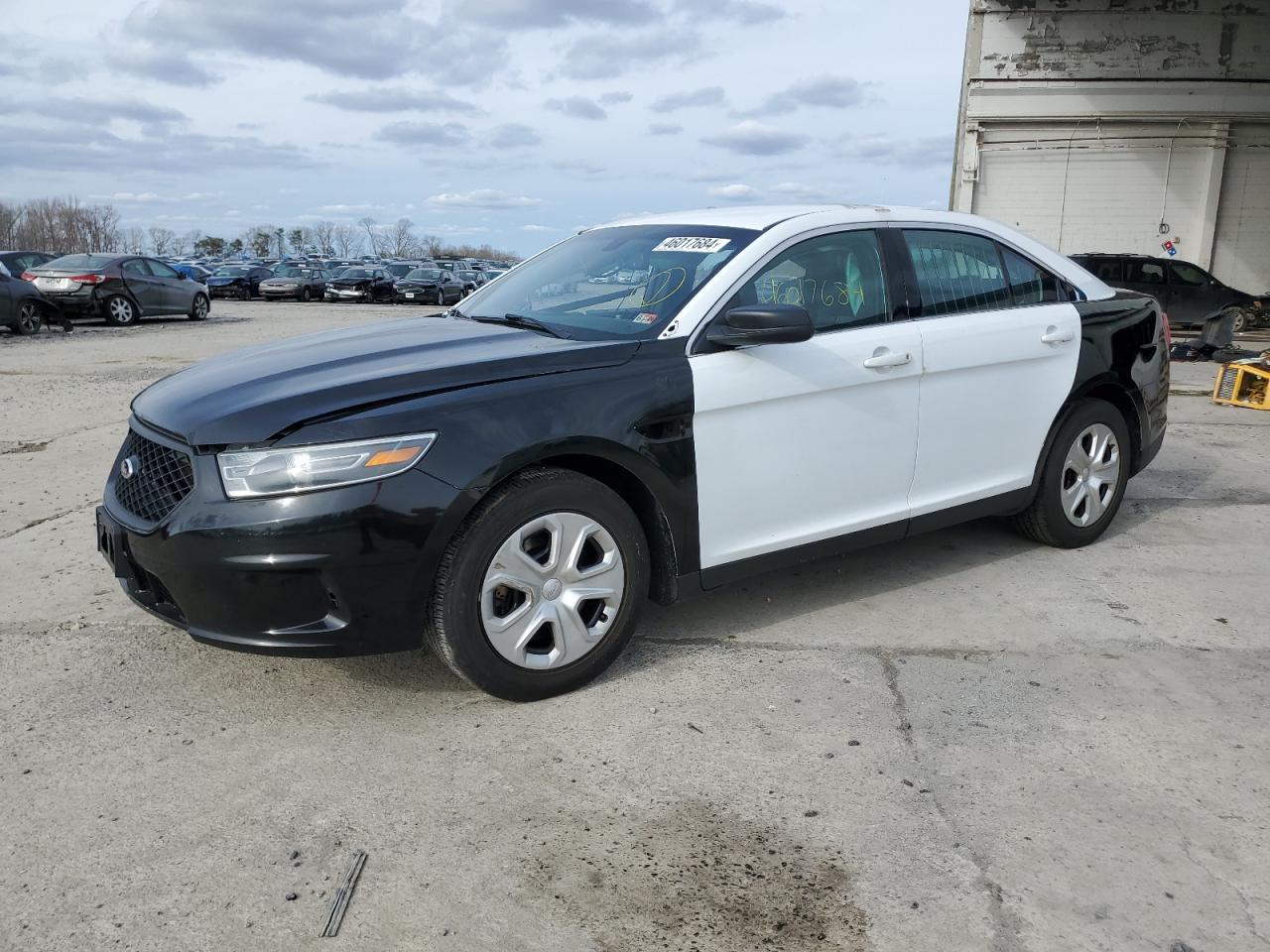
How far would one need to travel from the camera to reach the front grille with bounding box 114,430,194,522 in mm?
3295

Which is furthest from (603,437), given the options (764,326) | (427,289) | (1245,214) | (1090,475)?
(427,289)

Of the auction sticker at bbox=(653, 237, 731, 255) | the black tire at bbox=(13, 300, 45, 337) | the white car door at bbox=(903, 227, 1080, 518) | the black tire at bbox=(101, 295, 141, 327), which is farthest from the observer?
the black tire at bbox=(101, 295, 141, 327)

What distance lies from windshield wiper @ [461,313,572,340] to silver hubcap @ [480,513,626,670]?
31.4 inches

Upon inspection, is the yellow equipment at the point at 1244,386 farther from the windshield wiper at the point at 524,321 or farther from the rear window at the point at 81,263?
the rear window at the point at 81,263

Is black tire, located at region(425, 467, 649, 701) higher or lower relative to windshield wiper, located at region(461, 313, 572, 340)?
lower

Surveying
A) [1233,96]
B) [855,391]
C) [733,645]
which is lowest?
[733,645]

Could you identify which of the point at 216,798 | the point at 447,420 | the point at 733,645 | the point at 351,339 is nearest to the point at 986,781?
the point at 733,645

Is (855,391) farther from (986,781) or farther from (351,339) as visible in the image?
(351,339)

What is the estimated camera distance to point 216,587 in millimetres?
3160

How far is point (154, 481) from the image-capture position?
3.42m

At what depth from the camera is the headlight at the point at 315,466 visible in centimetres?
311

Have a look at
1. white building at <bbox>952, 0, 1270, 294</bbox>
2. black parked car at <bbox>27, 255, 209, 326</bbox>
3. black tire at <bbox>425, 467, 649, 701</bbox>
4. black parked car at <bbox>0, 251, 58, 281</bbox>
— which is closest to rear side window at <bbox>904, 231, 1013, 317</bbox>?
black tire at <bbox>425, 467, 649, 701</bbox>

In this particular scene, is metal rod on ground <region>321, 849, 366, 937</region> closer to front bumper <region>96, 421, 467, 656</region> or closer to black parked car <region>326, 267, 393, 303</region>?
front bumper <region>96, 421, 467, 656</region>

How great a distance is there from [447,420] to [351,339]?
1.16 m
